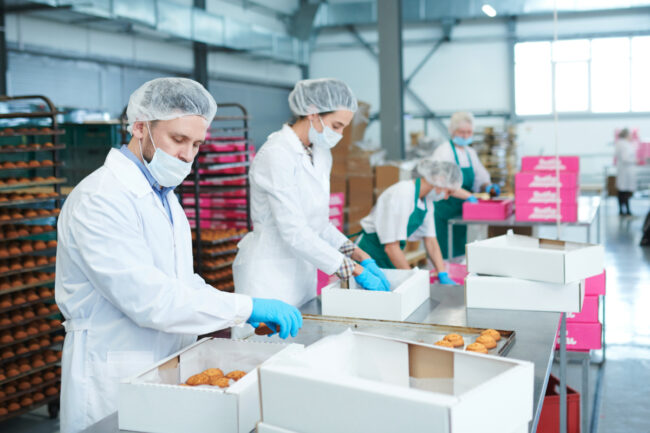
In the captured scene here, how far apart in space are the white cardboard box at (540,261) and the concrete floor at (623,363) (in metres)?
1.50

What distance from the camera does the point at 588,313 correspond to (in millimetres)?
3398

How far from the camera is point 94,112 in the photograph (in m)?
8.20

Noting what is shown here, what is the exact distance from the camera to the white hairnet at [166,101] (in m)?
1.75

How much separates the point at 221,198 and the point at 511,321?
394cm

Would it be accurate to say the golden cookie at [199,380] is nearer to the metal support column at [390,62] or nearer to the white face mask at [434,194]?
the white face mask at [434,194]

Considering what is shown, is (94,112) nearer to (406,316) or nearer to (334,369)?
(406,316)

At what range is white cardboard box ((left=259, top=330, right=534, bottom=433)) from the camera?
106 cm

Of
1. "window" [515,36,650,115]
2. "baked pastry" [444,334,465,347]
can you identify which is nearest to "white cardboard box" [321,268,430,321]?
"baked pastry" [444,334,465,347]

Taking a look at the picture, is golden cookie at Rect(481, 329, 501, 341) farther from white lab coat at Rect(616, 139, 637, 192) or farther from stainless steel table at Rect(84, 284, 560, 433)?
white lab coat at Rect(616, 139, 637, 192)

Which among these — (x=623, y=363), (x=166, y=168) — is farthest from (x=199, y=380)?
(x=623, y=363)

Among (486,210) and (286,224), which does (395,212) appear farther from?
(486,210)

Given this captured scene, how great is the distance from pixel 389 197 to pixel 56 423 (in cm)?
228

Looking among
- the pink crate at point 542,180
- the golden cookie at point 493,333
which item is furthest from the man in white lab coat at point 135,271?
the pink crate at point 542,180

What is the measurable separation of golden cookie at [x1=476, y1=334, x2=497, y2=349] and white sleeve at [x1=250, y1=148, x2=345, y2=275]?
31.2 inches
